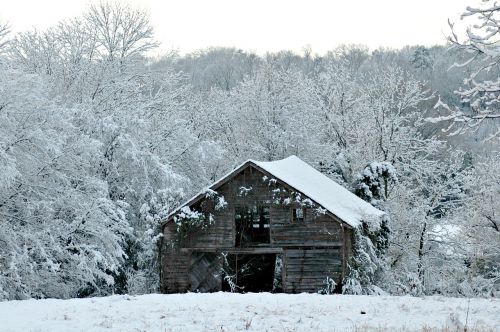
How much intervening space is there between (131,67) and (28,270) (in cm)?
1499

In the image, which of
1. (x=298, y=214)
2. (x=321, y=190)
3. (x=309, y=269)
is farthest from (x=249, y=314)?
(x=321, y=190)

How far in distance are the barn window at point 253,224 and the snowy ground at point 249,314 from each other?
16133 mm

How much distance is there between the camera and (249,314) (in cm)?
1223

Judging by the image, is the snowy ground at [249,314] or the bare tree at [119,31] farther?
the bare tree at [119,31]

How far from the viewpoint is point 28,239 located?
25000 mm

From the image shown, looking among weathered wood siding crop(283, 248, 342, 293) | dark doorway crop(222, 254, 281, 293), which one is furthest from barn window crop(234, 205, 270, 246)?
weathered wood siding crop(283, 248, 342, 293)

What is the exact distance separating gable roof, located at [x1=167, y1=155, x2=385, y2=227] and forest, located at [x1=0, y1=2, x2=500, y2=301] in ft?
6.03

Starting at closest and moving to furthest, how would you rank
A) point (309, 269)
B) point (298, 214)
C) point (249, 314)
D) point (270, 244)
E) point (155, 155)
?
point (249, 314), point (309, 269), point (270, 244), point (298, 214), point (155, 155)

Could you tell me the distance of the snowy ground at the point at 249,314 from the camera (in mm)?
11070

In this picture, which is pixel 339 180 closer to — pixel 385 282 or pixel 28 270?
pixel 385 282

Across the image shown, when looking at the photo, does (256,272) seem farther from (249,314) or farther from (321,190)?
(249,314)

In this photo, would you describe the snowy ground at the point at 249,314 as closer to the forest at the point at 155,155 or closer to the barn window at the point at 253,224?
the forest at the point at 155,155

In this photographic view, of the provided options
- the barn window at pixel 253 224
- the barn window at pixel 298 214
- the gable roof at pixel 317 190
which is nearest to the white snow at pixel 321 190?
the gable roof at pixel 317 190

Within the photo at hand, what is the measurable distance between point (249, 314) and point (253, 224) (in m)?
21.4
